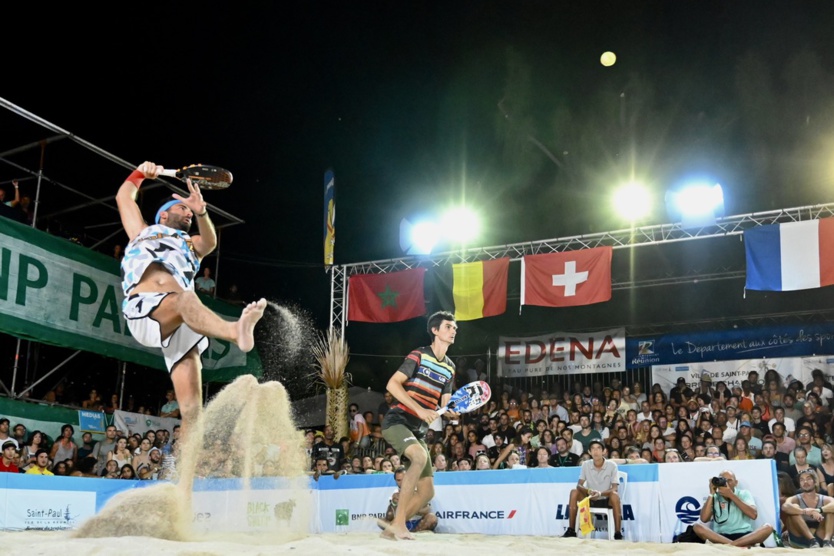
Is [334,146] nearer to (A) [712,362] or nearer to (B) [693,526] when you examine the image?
(A) [712,362]

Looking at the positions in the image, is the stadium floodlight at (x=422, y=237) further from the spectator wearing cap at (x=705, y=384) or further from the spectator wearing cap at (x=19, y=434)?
the spectator wearing cap at (x=19, y=434)

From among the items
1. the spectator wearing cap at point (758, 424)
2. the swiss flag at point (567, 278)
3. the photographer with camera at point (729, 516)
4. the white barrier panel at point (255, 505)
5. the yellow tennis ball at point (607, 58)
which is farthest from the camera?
the yellow tennis ball at point (607, 58)

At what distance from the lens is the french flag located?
12.7m

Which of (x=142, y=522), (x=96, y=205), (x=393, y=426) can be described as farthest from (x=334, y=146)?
(x=142, y=522)

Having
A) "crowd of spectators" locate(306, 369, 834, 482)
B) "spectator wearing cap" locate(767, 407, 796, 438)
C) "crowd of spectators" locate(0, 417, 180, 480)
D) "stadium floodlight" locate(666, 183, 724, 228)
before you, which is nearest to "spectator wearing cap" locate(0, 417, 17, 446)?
"crowd of spectators" locate(0, 417, 180, 480)

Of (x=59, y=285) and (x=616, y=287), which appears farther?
(x=616, y=287)

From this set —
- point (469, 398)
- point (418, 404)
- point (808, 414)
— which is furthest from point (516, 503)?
point (808, 414)

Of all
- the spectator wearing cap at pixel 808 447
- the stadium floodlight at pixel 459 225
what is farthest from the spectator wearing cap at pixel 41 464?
the spectator wearing cap at pixel 808 447

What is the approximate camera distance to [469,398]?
24.1 feet

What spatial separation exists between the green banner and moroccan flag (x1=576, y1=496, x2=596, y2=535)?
31.1ft

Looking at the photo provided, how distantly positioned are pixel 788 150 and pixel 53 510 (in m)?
14.6

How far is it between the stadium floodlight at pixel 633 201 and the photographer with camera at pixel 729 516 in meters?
7.79

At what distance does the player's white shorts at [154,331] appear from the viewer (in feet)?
15.3

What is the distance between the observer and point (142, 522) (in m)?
4.76
